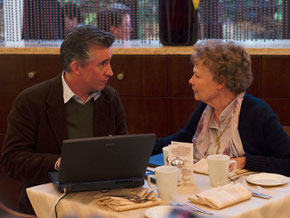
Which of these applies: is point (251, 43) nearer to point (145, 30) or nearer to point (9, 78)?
point (145, 30)

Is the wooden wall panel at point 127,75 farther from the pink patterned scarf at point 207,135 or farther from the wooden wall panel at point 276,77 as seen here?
the pink patterned scarf at point 207,135

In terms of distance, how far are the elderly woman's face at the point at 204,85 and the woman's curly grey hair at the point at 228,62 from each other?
21 millimetres

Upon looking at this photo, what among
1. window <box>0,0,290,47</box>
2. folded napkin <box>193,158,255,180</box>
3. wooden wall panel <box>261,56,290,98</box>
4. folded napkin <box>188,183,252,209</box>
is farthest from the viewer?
window <box>0,0,290,47</box>

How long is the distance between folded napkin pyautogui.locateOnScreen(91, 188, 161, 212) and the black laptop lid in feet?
0.33

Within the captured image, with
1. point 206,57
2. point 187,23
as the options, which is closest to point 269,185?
point 206,57

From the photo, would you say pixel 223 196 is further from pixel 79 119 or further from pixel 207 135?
pixel 79 119

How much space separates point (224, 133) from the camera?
2578 mm

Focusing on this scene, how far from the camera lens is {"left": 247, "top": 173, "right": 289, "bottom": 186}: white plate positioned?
201 centimetres

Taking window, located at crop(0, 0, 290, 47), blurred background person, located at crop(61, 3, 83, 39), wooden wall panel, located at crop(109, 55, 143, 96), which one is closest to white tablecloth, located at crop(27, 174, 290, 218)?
wooden wall panel, located at crop(109, 55, 143, 96)

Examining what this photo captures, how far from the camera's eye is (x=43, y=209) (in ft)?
6.48

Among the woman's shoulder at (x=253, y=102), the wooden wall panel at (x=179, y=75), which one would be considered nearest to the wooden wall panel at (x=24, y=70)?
the wooden wall panel at (x=179, y=75)

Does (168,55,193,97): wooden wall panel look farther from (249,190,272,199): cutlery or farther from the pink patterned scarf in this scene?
(249,190,272,199): cutlery

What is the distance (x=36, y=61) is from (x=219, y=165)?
2215 millimetres

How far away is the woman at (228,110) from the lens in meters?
2.44
